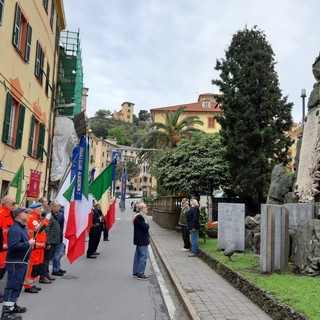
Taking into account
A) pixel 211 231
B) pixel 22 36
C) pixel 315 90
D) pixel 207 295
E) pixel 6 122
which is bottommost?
pixel 207 295

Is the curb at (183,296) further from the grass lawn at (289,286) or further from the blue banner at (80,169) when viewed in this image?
the blue banner at (80,169)

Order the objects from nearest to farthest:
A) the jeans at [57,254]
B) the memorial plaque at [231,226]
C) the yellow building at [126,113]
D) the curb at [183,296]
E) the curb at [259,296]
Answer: the curb at [259,296] → the curb at [183,296] → the jeans at [57,254] → the memorial plaque at [231,226] → the yellow building at [126,113]

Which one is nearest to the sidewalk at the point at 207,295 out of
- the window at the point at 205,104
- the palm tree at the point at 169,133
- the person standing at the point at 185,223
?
the person standing at the point at 185,223

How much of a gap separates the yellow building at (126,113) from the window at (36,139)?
136786mm

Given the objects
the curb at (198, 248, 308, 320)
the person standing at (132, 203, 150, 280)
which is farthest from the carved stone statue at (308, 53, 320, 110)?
the person standing at (132, 203, 150, 280)

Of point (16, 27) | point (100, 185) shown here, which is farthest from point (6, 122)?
point (100, 185)

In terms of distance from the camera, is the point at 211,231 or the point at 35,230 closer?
the point at 35,230

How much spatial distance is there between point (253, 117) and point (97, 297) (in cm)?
1444

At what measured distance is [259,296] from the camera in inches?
267

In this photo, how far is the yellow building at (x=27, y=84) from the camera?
13.2m

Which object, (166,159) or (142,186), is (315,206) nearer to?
(166,159)

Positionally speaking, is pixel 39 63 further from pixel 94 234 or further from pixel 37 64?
pixel 94 234

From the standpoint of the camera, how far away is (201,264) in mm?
11812

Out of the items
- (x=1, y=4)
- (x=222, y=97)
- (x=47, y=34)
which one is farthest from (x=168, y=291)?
(x=47, y=34)
